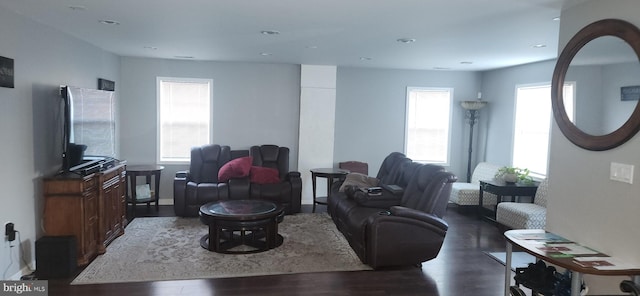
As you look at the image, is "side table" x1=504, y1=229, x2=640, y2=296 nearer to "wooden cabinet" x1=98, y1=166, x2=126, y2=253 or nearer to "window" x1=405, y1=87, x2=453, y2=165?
"wooden cabinet" x1=98, y1=166, x2=126, y2=253

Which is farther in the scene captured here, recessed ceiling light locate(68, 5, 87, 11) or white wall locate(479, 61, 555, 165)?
white wall locate(479, 61, 555, 165)

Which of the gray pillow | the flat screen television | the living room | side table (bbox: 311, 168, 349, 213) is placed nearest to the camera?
the living room

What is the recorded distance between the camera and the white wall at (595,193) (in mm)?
2502

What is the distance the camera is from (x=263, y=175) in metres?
6.24

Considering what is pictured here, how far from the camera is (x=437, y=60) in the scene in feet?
20.2

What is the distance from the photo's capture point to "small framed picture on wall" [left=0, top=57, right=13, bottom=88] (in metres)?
3.36

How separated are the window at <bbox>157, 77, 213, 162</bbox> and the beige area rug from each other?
5.64ft

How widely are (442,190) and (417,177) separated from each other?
475mm


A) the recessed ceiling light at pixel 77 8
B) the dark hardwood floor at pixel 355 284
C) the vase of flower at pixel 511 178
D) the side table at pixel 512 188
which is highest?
the recessed ceiling light at pixel 77 8

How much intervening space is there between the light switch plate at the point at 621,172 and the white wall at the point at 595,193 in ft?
0.08

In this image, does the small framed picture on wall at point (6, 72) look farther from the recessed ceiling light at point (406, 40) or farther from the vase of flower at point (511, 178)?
the vase of flower at point (511, 178)

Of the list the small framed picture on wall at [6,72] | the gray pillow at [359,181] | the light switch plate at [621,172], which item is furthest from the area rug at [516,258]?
the small framed picture on wall at [6,72]

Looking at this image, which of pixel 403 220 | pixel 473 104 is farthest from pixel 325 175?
pixel 473 104

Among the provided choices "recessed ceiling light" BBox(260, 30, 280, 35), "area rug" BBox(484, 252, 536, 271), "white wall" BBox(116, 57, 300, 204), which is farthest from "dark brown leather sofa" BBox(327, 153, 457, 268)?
"white wall" BBox(116, 57, 300, 204)
